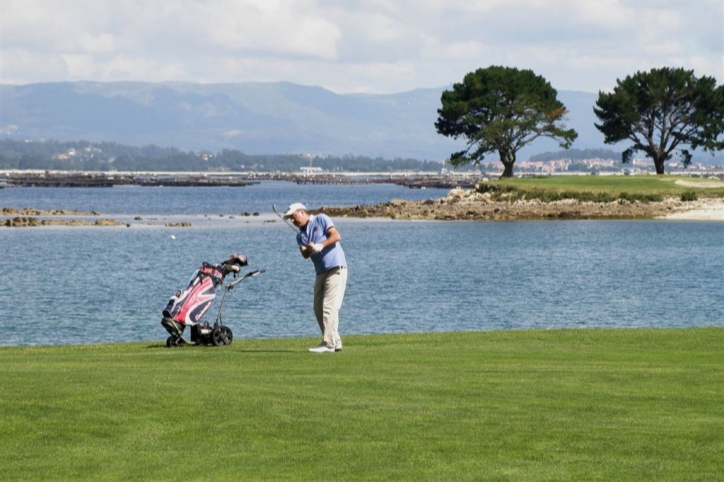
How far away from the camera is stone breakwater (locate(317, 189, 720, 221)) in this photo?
104 metres

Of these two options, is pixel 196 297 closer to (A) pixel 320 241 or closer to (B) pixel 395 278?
(A) pixel 320 241

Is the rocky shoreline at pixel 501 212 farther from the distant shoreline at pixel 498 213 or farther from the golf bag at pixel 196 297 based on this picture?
the golf bag at pixel 196 297

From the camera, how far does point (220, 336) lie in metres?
22.0

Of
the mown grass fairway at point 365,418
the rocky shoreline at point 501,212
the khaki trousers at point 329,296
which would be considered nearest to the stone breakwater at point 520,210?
the rocky shoreline at point 501,212

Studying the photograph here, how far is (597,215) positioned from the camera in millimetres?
103625

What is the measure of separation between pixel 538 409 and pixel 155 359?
7.42m

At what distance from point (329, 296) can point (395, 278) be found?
34.5 m

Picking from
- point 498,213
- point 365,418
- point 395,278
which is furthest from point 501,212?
point 365,418

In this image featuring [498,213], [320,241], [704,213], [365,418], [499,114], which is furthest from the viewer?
[499,114]

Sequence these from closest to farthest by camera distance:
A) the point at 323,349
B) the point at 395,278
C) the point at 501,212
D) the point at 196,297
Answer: the point at 323,349
the point at 196,297
the point at 395,278
the point at 501,212

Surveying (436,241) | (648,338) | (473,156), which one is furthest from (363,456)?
(473,156)

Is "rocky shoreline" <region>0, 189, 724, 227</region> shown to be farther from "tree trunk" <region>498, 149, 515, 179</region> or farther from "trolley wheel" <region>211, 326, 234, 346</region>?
"trolley wheel" <region>211, 326, 234, 346</region>

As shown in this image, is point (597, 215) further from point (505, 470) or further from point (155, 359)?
point (505, 470)

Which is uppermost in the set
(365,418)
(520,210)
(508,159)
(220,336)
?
(365,418)
